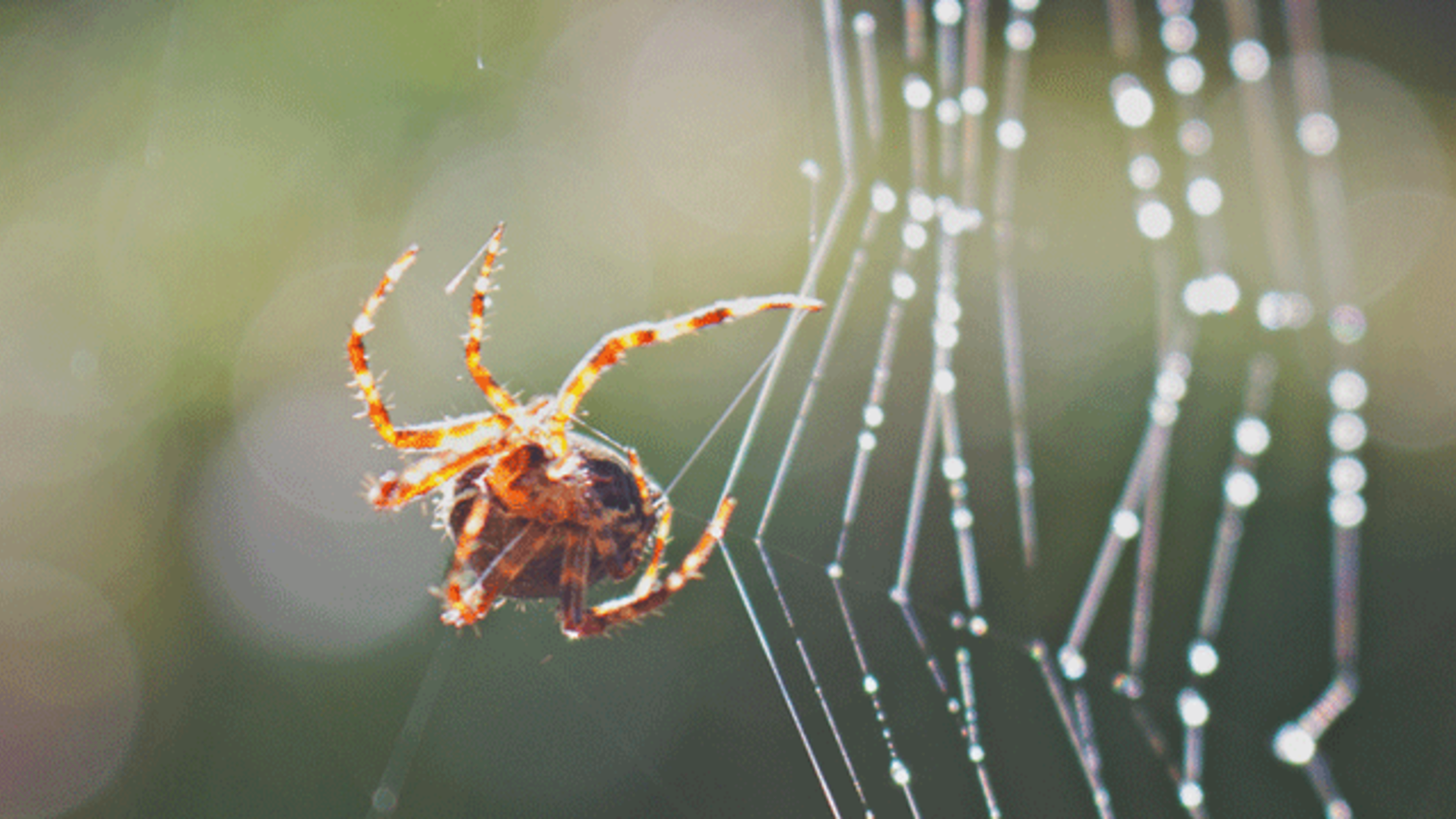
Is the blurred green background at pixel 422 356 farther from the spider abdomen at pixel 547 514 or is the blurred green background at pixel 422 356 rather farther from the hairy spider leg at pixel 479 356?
the hairy spider leg at pixel 479 356

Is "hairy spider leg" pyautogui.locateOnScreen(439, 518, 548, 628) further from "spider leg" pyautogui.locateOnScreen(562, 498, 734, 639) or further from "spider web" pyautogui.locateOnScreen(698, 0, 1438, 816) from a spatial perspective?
"spider web" pyautogui.locateOnScreen(698, 0, 1438, 816)

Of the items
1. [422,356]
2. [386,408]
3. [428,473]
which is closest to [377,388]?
[386,408]

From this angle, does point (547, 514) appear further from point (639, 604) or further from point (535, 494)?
point (639, 604)

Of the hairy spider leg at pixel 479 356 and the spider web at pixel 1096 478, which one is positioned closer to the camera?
the hairy spider leg at pixel 479 356

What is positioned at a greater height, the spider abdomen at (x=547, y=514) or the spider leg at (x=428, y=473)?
the spider leg at (x=428, y=473)

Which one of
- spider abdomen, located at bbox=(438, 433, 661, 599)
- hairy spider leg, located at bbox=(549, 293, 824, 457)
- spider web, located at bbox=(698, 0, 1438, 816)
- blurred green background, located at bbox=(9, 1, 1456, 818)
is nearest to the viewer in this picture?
hairy spider leg, located at bbox=(549, 293, 824, 457)

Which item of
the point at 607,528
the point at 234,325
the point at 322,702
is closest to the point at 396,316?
the point at 234,325

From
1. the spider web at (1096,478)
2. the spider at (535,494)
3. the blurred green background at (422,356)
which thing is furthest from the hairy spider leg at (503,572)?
the blurred green background at (422,356)

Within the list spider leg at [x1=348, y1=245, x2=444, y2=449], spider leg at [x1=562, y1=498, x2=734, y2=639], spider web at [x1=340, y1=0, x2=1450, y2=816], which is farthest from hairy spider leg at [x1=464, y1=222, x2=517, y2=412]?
spider web at [x1=340, y1=0, x2=1450, y2=816]
